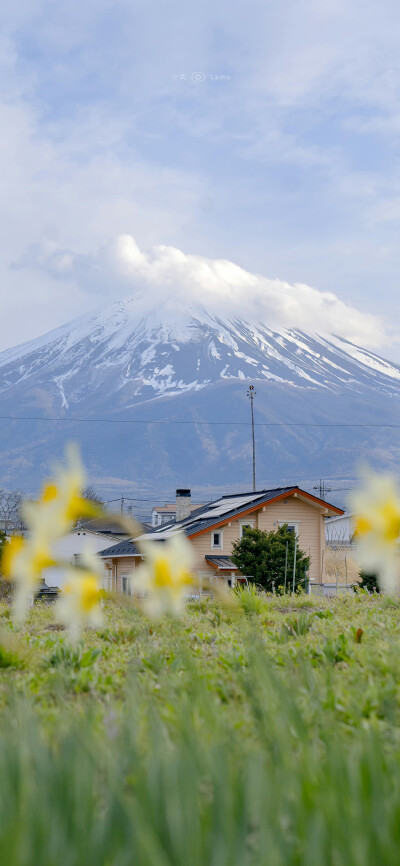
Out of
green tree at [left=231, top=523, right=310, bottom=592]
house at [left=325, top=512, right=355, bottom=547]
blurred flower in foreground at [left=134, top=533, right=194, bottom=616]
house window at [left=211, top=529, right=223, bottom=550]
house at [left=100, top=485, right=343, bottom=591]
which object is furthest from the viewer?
house at [left=325, top=512, right=355, bottom=547]

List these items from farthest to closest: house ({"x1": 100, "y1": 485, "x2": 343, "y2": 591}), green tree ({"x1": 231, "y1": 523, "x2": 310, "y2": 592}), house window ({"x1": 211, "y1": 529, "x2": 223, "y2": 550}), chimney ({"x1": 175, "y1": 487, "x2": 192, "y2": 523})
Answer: chimney ({"x1": 175, "y1": 487, "x2": 192, "y2": 523})
house window ({"x1": 211, "y1": 529, "x2": 223, "y2": 550})
house ({"x1": 100, "y1": 485, "x2": 343, "y2": 591})
green tree ({"x1": 231, "y1": 523, "x2": 310, "y2": 592})

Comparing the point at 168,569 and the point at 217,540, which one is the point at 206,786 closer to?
the point at 168,569

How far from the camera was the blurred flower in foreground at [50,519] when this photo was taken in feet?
6.34

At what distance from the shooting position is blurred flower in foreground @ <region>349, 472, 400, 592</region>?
1.97m

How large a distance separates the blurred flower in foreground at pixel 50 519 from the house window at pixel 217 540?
35.4 metres

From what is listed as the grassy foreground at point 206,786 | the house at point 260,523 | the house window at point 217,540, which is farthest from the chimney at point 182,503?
the grassy foreground at point 206,786

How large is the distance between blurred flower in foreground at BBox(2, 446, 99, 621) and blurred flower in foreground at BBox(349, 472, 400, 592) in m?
0.64

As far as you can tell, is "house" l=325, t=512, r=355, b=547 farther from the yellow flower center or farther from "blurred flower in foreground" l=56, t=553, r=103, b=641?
the yellow flower center

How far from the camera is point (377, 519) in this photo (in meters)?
1.98

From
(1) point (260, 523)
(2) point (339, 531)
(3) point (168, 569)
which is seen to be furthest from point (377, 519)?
(2) point (339, 531)

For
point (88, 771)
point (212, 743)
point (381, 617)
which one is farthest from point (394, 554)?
point (381, 617)

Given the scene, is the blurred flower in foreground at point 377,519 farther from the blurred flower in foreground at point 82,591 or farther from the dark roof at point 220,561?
the dark roof at point 220,561

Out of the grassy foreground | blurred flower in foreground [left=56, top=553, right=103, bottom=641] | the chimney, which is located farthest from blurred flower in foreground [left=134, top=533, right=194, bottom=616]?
the chimney

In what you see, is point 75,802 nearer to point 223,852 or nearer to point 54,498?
point 223,852
